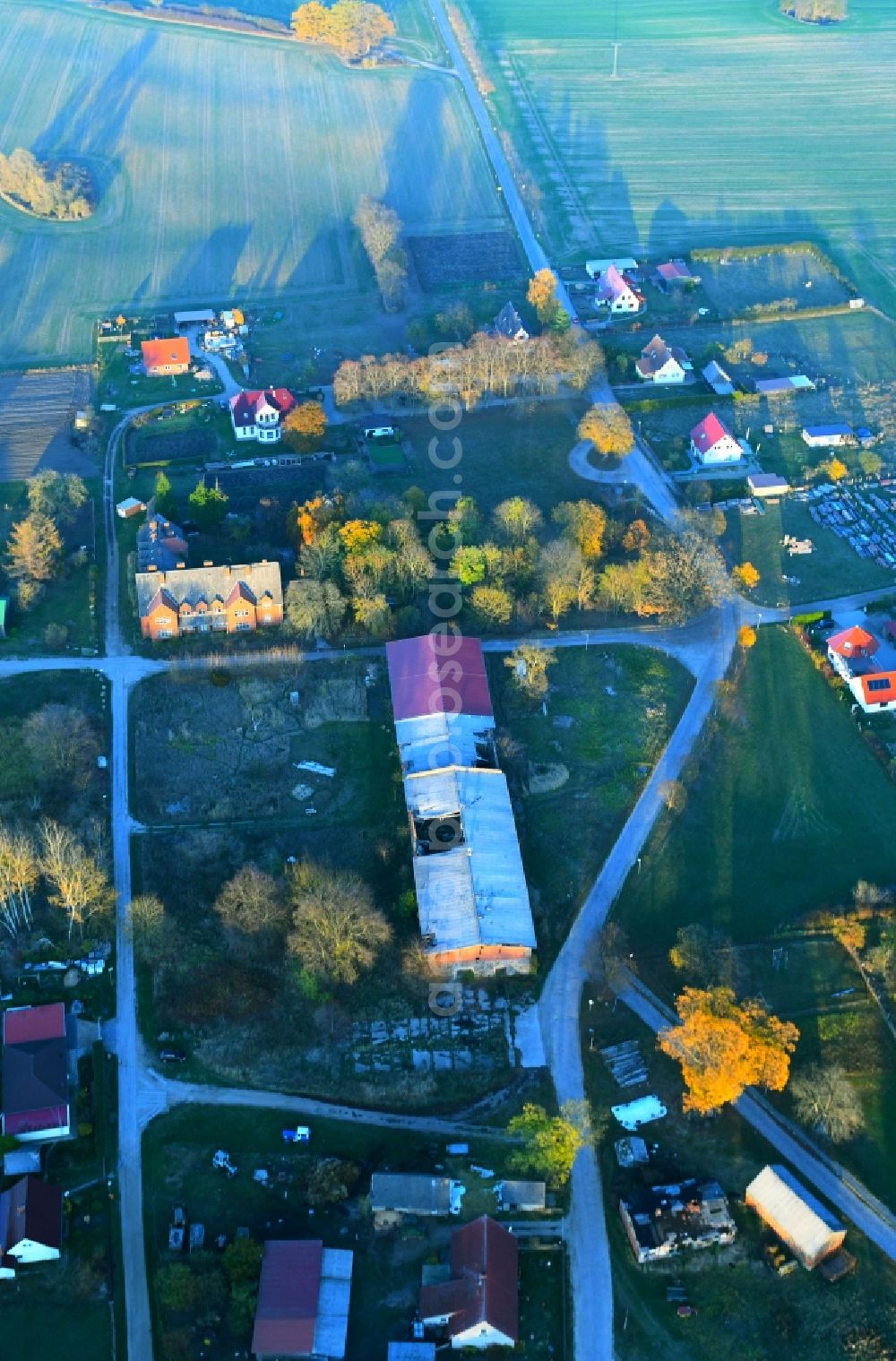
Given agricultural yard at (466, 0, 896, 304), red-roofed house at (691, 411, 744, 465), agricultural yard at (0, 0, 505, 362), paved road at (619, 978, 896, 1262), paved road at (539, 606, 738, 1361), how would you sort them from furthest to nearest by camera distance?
1. agricultural yard at (466, 0, 896, 304)
2. agricultural yard at (0, 0, 505, 362)
3. red-roofed house at (691, 411, 744, 465)
4. paved road at (619, 978, 896, 1262)
5. paved road at (539, 606, 738, 1361)

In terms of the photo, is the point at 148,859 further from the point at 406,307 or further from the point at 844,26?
the point at 844,26

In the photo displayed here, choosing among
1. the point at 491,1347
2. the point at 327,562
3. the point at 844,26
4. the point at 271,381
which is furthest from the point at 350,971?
the point at 844,26

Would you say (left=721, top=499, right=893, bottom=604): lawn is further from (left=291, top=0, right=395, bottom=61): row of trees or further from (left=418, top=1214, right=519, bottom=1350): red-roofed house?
(left=291, top=0, right=395, bottom=61): row of trees

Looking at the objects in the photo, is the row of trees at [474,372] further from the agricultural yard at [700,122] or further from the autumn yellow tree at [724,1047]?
the autumn yellow tree at [724,1047]

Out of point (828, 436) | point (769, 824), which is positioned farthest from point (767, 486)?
point (769, 824)

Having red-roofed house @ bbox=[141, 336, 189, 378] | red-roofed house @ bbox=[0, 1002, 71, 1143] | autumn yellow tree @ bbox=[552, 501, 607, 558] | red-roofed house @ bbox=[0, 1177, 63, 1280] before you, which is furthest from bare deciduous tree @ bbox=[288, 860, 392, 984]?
red-roofed house @ bbox=[141, 336, 189, 378]

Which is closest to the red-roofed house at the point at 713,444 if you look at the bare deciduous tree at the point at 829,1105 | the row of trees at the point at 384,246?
the row of trees at the point at 384,246
